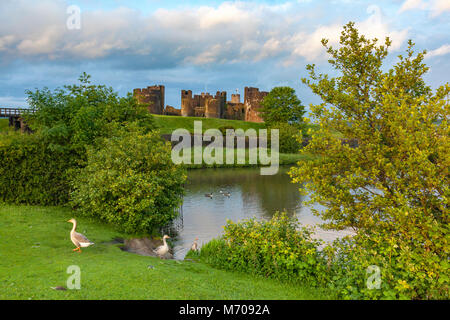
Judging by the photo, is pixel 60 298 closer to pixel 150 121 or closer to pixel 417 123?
pixel 417 123

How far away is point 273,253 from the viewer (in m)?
12.6

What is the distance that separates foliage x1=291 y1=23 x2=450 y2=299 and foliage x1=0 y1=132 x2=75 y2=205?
1512 centimetres

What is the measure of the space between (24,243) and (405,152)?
14.8m

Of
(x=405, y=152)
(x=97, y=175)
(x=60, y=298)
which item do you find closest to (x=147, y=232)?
(x=97, y=175)

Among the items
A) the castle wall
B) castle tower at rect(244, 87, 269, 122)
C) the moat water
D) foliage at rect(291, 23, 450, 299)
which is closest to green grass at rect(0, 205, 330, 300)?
foliage at rect(291, 23, 450, 299)

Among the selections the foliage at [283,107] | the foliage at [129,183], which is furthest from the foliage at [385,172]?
the foliage at [283,107]

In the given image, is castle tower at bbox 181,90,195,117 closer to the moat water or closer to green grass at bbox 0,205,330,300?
the moat water

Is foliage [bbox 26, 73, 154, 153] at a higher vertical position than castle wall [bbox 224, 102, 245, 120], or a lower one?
lower

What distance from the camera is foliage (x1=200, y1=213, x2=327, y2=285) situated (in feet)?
39.4

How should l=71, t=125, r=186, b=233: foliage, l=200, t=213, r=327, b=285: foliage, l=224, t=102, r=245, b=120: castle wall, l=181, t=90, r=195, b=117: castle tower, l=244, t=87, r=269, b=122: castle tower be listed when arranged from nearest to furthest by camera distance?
l=200, t=213, r=327, b=285: foliage < l=71, t=125, r=186, b=233: foliage < l=181, t=90, r=195, b=117: castle tower < l=244, t=87, r=269, b=122: castle tower < l=224, t=102, r=245, b=120: castle wall

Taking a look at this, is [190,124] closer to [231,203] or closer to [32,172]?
[231,203]

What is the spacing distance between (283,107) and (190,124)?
81.5 feet

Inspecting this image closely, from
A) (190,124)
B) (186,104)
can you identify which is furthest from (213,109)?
(190,124)

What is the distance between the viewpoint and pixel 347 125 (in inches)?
509
